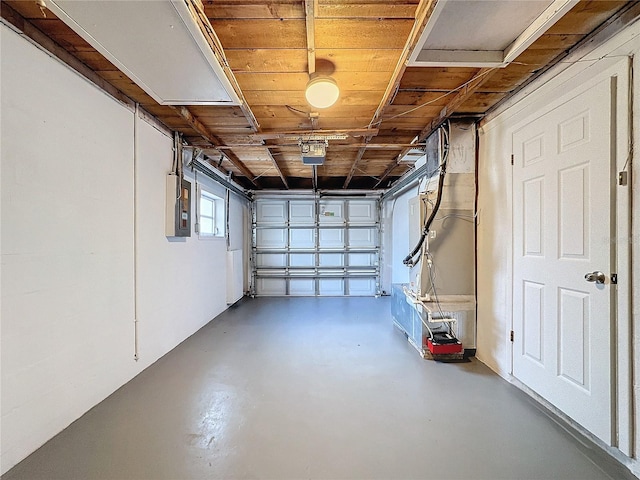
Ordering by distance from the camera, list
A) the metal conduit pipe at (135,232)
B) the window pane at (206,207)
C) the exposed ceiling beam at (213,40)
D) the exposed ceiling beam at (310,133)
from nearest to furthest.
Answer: the exposed ceiling beam at (213,40) < the metal conduit pipe at (135,232) < the exposed ceiling beam at (310,133) < the window pane at (206,207)

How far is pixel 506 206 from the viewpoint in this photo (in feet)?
7.66

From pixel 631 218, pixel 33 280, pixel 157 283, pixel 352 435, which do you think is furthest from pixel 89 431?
pixel 631 218

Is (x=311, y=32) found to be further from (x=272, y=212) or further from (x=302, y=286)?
(x=302, y=286)

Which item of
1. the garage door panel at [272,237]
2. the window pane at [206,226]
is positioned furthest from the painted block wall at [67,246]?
the garage door panel at [272,237]

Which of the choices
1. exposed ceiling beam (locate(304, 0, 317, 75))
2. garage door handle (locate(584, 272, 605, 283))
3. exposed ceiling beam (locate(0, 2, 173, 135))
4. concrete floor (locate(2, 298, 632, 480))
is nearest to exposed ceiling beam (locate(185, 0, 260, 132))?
exposed ceiling beam (locate(304, 0, 317, 75))

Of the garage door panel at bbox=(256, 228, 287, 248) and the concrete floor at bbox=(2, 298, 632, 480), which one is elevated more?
the garage door panel at bbox=(256, 228, 287, 248)

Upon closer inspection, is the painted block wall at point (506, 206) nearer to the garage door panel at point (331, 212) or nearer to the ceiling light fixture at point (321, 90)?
the ceiling light fixture at point (321, 90)

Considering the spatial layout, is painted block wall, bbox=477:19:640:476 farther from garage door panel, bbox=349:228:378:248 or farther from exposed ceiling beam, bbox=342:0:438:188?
garage door panel, bbox=349:228:378:248

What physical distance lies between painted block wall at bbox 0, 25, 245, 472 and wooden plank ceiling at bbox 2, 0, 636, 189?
287mm

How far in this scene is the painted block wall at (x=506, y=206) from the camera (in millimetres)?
1390

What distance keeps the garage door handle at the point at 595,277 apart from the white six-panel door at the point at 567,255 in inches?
0.8

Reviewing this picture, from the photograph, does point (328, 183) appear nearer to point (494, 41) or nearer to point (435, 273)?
point (435, 273)

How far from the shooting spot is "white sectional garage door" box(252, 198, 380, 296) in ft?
20.3

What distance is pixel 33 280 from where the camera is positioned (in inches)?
60.7
